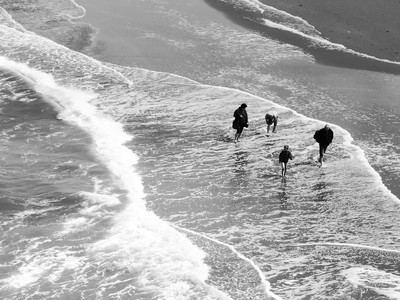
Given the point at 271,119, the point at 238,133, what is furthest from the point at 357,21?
the point at 238,133

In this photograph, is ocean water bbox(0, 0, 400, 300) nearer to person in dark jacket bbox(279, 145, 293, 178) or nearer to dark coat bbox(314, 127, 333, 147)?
person in dark jacket bbox(279, 145, 293, 178)

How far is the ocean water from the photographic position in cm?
1767

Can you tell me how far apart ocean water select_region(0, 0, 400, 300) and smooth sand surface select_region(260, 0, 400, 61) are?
1.09 meters

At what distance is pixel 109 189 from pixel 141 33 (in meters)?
16.8

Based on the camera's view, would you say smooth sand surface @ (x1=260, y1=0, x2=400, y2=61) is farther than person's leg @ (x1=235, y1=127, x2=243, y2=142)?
Yes

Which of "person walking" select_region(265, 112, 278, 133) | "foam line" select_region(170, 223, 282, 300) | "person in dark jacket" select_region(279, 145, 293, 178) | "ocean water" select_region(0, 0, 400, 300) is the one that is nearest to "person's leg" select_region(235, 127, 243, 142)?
"ocean water" select_region(0, 0, 400, 300)

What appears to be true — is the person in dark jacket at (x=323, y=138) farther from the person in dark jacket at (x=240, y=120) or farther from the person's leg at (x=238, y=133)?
the person's leg at (x=238, y=133)

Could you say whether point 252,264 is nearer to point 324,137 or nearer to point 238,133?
point 324,137

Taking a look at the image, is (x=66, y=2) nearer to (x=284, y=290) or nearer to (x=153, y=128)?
(x=153, y=128)

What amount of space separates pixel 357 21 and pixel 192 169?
18.5 m

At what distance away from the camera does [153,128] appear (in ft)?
86.5

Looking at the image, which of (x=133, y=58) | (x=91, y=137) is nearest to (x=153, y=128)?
(x=91, y=137)

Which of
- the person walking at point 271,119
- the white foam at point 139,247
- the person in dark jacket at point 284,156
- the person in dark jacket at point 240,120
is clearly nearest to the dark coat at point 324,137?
the person in dark jacket at point 284,156

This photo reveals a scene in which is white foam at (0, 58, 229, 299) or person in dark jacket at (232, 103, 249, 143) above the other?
person in dark jacket at (232, 103, 249, 143)
